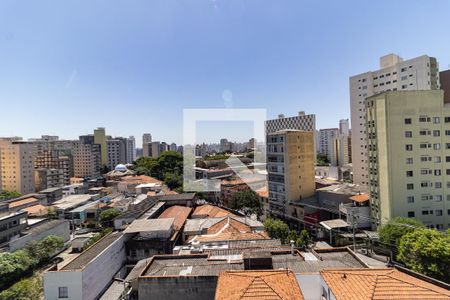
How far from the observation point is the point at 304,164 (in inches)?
822

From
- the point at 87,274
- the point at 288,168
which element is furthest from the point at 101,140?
the point at 87,274

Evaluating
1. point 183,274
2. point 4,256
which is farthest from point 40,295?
point 183,274

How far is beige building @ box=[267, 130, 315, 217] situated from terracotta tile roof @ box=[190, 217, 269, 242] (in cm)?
666

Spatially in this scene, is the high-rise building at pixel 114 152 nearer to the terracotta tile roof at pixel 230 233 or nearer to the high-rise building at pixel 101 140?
the high-rise building at pixel 101 140

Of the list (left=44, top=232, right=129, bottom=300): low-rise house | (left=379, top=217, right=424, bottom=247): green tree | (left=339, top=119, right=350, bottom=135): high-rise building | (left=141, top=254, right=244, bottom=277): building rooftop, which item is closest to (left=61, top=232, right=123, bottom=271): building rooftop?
(left=44, top=232, right=129, bottom=300): low-rise house

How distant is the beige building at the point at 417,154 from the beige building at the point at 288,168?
6.43 meters

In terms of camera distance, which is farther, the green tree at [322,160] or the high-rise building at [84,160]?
the green tree at [322,160]

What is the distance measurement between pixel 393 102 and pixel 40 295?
61.2 ft

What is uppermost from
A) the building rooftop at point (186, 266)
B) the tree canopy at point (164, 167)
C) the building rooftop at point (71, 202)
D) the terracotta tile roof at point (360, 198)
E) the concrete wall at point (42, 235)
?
the tree canopy at point (164, 167)

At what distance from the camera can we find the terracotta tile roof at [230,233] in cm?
1245

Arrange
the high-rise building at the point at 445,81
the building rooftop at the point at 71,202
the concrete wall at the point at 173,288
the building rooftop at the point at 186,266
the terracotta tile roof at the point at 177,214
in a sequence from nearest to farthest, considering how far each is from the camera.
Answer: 1. the concrete wall at the point at 173,288
2. the building rooftop at the point at 186,266
3. the terracotta tile roof at the point at 177,214
4. the high-rise building at the point at 445,81
5. the building rooftop at the point at 71,202

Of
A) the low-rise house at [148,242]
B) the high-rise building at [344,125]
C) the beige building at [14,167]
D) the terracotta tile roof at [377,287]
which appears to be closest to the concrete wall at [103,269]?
the low-rise house at [148,242]

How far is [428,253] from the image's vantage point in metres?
9.38

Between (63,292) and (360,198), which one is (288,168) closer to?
(360,198)
